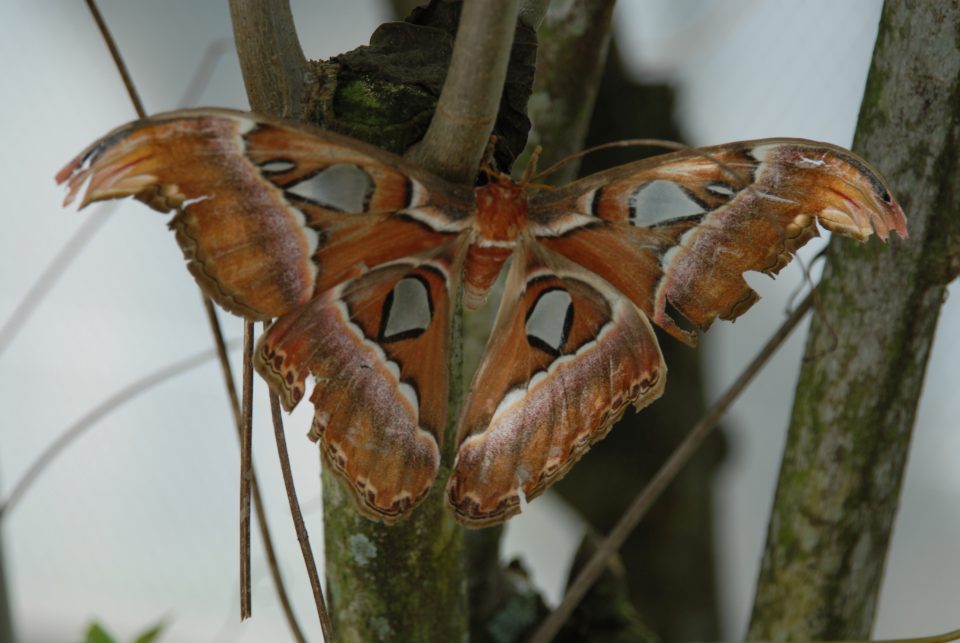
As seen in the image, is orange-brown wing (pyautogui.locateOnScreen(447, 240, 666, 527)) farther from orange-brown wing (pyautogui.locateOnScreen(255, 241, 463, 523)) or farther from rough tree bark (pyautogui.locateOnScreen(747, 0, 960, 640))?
rough tree bark (pyautogui.locateOnScreen(747, 0, 960, 640))

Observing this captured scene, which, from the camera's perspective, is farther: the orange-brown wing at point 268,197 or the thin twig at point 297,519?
the thin twig at point 297,519

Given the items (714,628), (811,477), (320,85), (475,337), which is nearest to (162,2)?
(475,337)

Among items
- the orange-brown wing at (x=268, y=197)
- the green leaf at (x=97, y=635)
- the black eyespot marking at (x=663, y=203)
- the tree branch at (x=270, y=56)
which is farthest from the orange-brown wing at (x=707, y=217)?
the green leaf at (x=97, y=635)

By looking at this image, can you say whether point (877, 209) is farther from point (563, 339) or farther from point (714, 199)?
point (563, 339)

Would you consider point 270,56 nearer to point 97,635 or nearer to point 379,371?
point 379,371

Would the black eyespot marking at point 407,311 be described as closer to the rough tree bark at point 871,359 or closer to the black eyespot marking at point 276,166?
the black eyespot marking at point 276,166

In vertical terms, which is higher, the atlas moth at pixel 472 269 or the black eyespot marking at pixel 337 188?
the black eyespot marking at pixel 337 188

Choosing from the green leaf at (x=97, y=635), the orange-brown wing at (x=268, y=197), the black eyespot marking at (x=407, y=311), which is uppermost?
the orange-brown wing at (x=268, y=197)

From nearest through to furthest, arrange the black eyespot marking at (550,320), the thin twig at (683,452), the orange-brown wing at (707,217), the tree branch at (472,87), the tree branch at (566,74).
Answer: the tree branch at (472,87)
the orange-brown wing at (707,217)
the black eyespot marking at (550,320)
the thin twig at (683,452)
the tree branch at (566,74)
